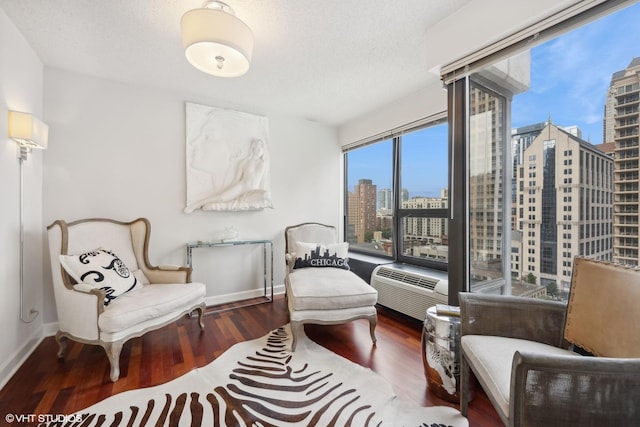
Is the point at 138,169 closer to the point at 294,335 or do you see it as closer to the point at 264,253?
the point at 264,253

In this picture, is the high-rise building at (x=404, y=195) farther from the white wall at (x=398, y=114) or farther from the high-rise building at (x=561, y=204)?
the high-rise building at (x=561, y=204)

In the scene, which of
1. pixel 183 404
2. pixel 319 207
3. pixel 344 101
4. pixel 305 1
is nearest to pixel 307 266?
pixel 319 207

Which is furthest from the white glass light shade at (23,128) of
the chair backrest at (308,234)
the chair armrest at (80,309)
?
the chair backrest at (308,234)

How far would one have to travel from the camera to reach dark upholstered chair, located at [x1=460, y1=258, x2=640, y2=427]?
854mm

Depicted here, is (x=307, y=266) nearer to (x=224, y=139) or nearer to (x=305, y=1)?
(x=224, y=139)

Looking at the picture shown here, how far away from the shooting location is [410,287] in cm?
257

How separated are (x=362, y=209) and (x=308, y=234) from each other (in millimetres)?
996

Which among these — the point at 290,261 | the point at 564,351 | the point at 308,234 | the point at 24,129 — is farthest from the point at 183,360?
the point at 564,351

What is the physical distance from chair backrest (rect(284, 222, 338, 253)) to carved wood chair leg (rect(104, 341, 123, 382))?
179cm

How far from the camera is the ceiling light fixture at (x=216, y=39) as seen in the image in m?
1.47

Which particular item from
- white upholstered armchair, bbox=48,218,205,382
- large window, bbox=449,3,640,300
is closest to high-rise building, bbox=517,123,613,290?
large window, bbox=449,3,640,300

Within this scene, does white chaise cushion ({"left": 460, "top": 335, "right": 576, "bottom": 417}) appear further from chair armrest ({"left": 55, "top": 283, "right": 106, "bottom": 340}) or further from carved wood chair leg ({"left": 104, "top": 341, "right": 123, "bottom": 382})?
chair armrest ({"left": 55, "top": 283, "right": 106, "bottom": 340})

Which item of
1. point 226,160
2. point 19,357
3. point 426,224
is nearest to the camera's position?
point 19,357

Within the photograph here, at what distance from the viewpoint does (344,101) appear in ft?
10.4
